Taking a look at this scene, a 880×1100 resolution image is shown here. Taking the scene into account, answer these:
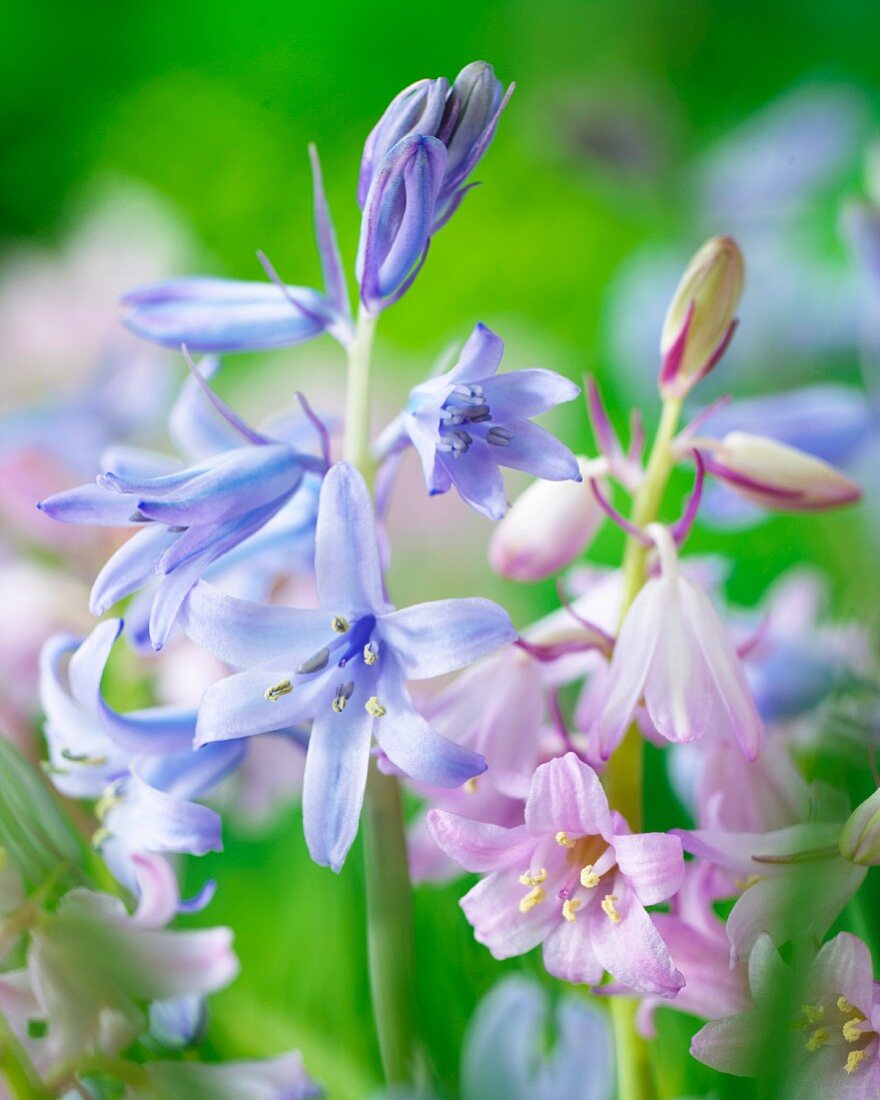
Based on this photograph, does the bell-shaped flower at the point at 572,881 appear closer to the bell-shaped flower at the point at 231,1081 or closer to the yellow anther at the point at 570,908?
the yellow anther at the point at 570,908

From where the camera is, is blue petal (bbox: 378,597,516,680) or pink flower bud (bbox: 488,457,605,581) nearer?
blue petal (bbox: 378,597,516,680)

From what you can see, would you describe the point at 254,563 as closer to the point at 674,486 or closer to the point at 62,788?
the point at 62,788

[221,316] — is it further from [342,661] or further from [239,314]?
[342,661]

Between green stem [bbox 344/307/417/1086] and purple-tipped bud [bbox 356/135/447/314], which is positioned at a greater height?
purple-tipped bud [bbox 356/135/447/314]

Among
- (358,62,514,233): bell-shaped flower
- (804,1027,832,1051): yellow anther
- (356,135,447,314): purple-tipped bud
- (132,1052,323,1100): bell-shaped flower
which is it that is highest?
(358,62,514,233): bell-shaped flower

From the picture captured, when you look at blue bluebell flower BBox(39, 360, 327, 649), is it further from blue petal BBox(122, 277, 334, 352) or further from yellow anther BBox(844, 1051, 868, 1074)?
yellow anther BBox(844, 1051, 868, 1074)

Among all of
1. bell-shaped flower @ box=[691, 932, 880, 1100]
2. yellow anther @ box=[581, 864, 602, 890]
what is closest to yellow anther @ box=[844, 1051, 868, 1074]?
bell-shaped flower @ box=[691, 932, 880, 1100]
